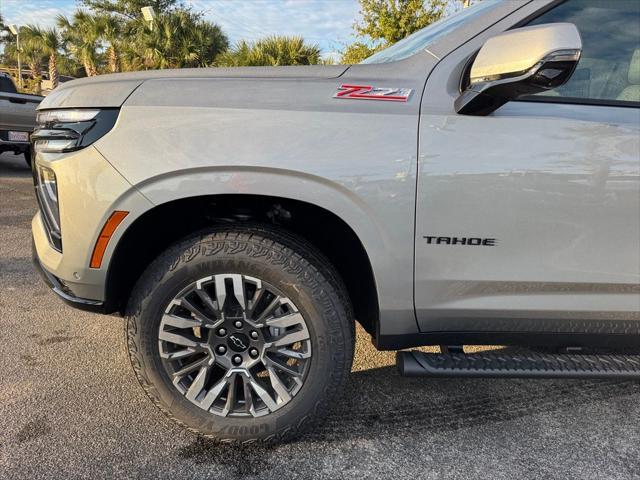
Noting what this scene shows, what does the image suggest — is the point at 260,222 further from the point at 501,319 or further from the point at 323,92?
the point at 501,319

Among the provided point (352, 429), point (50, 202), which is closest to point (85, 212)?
point (50, 202)

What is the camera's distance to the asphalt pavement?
2008 millimetres

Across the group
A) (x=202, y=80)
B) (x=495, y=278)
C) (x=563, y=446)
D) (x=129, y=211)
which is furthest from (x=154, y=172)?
(x=563, y=446)

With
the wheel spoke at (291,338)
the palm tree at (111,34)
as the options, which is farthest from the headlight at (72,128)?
the palm tree at (111,34)

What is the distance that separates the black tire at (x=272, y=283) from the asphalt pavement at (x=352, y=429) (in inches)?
5.1

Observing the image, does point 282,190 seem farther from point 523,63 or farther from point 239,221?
point 523,63

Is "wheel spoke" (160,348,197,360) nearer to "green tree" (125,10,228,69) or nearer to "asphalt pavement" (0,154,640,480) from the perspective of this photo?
"asphalt pavement" (0,154,640,480)

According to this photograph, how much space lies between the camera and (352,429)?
2.26 meters

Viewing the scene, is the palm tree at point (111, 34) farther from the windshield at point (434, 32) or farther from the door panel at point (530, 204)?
the door panel at point (530, 204)

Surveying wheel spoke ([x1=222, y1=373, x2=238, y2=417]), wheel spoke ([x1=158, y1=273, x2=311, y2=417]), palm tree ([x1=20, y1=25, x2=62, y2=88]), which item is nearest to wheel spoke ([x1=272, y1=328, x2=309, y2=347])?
wheel spoke ([x1=158, y1=273, x2=311, y2=417])

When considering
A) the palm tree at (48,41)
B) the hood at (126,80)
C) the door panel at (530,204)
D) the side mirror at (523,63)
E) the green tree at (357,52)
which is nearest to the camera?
the side mirror at (523,63)

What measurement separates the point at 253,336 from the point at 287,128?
85 centimetres

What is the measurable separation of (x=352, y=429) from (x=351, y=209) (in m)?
1.05

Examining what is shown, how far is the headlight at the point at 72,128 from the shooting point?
1.90 metres
